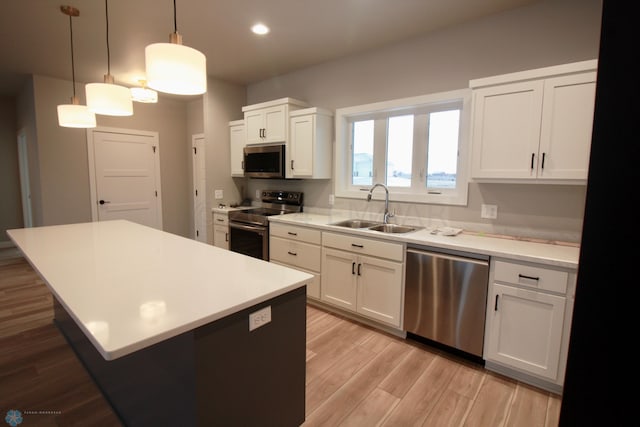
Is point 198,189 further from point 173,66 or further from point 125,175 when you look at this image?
point 173,66

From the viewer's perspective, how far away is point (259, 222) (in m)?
3.72

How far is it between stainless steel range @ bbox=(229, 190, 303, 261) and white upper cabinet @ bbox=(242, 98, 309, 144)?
29.8 inches

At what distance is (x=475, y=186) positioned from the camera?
2.69 meters

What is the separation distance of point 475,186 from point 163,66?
2.48 metres

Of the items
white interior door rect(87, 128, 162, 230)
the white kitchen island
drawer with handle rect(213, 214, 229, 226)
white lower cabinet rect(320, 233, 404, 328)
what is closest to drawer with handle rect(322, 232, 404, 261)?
white lower cabinet rect(320, 233, 404, 328)

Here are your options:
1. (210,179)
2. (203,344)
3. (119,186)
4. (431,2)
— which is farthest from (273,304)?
(119,186)

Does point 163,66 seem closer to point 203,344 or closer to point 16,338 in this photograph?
point 203,344

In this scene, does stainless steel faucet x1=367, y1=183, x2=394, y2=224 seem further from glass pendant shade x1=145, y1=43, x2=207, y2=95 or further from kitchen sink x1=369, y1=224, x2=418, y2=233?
glass pendant shade x1=145, y1=43, x2=207, y2=95

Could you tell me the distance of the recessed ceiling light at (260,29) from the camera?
2.85 meters

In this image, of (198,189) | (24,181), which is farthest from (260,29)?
(24,181)

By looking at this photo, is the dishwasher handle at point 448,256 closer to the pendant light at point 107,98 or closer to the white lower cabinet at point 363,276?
the white lower cabinet at point 363,276

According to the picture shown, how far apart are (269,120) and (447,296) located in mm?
2890

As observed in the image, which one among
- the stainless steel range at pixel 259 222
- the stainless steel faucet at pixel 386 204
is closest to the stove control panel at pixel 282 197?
the stainless steel range at pixel 259 222

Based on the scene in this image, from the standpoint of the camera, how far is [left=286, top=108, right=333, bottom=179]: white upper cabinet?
3.53 m
